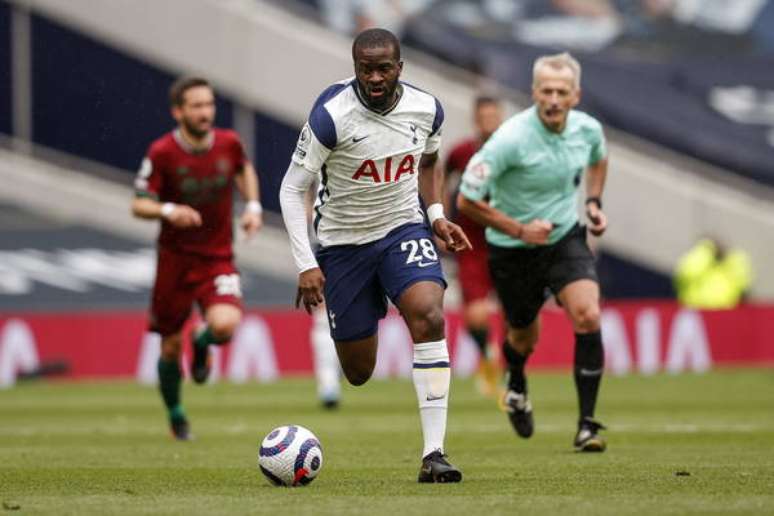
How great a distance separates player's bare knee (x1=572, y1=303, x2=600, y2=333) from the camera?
10750mm

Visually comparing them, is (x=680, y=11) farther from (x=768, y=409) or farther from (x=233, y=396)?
(x=768, y=409)

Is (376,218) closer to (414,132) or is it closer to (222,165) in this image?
(414,132)

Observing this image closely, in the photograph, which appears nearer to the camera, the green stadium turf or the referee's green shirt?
the green stadium turf

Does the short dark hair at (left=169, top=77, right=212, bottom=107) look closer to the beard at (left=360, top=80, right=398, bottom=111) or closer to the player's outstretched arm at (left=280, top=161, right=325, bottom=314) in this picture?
the player's outstretched arm at (left=280, top=161, right=325, bottom=314)

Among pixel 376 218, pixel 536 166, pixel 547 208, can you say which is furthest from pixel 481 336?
pixel 376 218

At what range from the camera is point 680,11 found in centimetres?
2944

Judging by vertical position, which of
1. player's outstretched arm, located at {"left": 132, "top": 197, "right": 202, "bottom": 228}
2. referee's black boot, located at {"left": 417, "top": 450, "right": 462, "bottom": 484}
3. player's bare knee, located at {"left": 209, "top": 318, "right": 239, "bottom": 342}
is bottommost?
referee's black boot, located at {"left": 417, "top": 450, "right": 462, "bottom": 484}

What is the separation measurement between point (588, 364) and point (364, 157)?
2.65 meters

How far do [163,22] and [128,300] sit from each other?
5.47 m

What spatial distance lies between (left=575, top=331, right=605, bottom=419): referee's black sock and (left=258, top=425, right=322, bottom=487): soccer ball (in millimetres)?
2726

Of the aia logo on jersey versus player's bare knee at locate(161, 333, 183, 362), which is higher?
the aia logo on jersey

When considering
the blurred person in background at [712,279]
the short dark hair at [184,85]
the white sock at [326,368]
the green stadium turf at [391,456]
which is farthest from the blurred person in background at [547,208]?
the blurred person in background at [712,279]

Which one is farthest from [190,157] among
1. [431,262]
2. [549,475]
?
[549,475]

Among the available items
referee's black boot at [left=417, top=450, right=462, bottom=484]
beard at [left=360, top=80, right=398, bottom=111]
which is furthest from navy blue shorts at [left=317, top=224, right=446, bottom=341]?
referee's black boot at [left=417, top=450, right=462, bottom=484]
